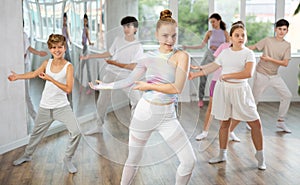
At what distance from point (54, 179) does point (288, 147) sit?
2.28 m

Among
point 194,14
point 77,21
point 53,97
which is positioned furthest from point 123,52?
point 194,14

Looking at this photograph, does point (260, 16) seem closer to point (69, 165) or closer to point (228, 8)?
point (228, 8)

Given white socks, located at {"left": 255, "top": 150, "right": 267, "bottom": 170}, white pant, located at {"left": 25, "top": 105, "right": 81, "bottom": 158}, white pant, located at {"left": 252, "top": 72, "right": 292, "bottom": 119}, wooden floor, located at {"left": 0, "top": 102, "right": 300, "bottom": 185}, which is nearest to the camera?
wooden floor, located at {"left": 0, "top": 102, "right": 300, "bottom": 185}

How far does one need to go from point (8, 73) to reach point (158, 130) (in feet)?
7.55

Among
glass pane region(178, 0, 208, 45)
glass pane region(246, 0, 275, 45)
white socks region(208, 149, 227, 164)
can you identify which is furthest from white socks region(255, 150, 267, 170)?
glass pane region(246, 0, 275, 45)

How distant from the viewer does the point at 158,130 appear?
2756 millimetres

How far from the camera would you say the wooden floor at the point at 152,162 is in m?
2.83

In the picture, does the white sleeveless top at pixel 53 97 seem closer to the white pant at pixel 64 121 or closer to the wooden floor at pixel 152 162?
the white pant at pixel 64 121

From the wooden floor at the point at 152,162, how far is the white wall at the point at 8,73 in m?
0.20

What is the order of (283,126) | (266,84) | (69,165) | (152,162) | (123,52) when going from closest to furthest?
(123,52), (152,162), (69,165), (266,84), (283,126)

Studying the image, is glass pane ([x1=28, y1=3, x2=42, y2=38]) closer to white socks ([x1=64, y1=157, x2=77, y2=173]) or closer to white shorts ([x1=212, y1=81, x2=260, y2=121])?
white socks ([x1=64, y1=157, x2=77, y2=173])

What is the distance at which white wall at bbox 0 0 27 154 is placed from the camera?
452 cm

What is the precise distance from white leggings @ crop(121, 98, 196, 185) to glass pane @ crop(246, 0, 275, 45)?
5251 mm

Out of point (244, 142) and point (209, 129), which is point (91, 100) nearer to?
point (209, 129)
